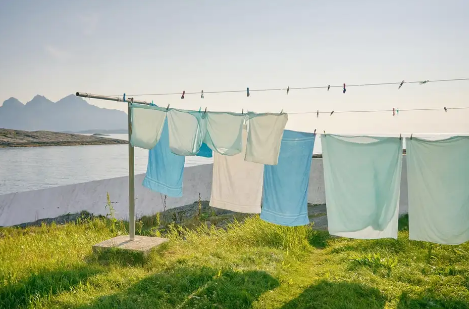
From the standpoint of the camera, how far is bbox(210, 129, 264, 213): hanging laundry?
229 inches

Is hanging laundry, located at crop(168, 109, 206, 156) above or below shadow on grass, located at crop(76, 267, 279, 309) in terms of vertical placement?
above

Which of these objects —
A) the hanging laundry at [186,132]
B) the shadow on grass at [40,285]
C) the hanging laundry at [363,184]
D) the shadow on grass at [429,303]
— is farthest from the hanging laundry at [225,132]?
the shadow on grass at [429,303]

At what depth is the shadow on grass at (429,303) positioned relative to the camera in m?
4.66

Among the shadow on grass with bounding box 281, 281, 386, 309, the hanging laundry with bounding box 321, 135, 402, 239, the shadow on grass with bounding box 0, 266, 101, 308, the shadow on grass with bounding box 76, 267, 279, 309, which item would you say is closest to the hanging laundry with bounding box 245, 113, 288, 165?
the hanging laundry with bounding box 321, 135, 402, 239

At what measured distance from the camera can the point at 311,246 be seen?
24.7 ft

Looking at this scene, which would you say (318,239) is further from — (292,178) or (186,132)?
(186,132)

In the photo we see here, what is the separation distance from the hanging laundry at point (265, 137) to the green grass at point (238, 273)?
172 cm

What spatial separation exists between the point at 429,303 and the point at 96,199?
34.5 feet

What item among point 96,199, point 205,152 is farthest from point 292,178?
point 96,199

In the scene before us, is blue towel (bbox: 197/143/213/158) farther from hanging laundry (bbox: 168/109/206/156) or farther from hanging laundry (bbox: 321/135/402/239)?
hanging laundry (bbox: 321/135/402/239)

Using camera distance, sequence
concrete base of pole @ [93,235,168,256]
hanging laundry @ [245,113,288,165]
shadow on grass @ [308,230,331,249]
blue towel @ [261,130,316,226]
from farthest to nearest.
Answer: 1. shadow on grass @ [308,230,331,249]
2. concrete base of pole @ [93,235,168,256]
3. blue towel @ [261,130,316,226]
4. hanging laundry @ [245,113,288,165]

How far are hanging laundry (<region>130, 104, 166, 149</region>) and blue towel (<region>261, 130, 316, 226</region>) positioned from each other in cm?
193

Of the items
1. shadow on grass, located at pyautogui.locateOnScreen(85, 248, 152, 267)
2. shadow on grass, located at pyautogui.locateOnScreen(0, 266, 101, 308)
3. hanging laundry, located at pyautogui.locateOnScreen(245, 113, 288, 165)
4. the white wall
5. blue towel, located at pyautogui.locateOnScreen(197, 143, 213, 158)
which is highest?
hanging laundry, located at pyautogui.locateOnScreen(245, 113, 288, 165)

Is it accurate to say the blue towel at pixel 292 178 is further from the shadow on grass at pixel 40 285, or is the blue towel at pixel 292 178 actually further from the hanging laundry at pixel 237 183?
the shadow on grass at pixel 40 285
